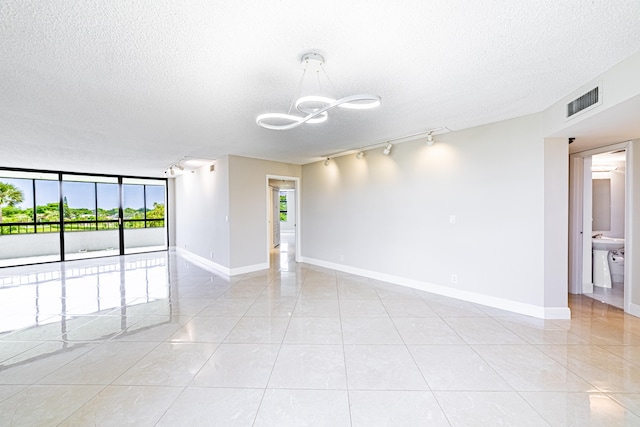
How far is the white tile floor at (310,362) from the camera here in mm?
1688

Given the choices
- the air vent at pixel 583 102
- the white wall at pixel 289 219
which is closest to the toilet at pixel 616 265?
the air vent at pixel 583 102

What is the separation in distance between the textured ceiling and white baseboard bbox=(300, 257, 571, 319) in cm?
246

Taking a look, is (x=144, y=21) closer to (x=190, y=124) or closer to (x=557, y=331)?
(x=190, y=124)

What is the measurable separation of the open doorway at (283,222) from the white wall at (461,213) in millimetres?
1432

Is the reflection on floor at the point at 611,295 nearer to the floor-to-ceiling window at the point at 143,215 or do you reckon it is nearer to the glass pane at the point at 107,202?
the floor-to-ceiling window at the point at 143,215

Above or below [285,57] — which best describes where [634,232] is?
below

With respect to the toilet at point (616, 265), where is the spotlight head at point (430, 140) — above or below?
above

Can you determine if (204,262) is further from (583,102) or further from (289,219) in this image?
(289,219)

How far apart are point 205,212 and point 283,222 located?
7744 millimetres

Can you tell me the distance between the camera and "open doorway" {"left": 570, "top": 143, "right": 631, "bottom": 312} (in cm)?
400

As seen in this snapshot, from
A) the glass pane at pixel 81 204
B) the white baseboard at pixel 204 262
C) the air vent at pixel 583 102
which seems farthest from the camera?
the glass pane at pixel 81 204

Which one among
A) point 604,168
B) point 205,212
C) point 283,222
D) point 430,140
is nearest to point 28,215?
point 205,212

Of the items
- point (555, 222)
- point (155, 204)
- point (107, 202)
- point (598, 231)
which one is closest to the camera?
point (555, 222)

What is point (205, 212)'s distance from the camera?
6523mm
